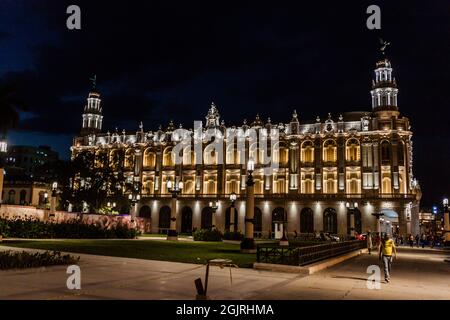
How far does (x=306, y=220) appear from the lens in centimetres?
6744

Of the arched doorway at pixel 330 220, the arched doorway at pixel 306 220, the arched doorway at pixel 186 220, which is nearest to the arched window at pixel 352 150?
the arched doorway at pixel 330 220

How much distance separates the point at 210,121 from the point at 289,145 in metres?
15.3

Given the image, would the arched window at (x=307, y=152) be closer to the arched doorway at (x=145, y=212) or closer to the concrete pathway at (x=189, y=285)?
the arched doorway at (x=145, y=212)

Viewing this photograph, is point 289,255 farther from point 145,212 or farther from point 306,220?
point 145,212

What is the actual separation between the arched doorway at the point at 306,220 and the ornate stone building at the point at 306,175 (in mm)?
155

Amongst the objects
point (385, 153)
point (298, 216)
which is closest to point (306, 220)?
point (298, 216)

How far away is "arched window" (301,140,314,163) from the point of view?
6956 cm

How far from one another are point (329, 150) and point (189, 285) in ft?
198

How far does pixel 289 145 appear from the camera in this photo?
70.9 metres

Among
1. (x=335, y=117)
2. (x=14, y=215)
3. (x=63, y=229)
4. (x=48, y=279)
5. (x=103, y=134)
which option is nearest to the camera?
(x=48, y=279)

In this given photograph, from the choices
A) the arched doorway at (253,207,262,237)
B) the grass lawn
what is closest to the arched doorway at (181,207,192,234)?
the arched doorway at (253,207,262,237)

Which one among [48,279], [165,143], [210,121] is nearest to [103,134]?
[165,143]
